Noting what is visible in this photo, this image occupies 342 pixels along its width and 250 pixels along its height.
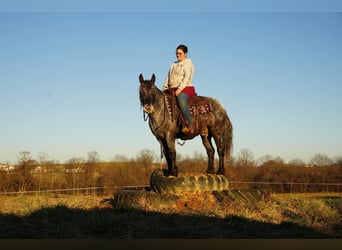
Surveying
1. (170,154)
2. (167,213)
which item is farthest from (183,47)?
(167,213)

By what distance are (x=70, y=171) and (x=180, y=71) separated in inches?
227

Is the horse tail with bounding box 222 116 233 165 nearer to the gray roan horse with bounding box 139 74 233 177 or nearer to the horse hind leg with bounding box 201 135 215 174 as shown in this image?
the gray roan horse with bounding box 139 74 233 177

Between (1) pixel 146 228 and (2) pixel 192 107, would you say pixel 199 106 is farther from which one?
(1) pixel 146 228

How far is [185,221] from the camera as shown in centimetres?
585

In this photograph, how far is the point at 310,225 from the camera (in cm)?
581

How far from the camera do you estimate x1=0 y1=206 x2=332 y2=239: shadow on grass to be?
5234 mm

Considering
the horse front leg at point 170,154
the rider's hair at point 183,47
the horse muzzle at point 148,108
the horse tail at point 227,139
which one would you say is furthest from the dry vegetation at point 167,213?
the rider's hair at point 183,47

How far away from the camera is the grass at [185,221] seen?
5.30 m

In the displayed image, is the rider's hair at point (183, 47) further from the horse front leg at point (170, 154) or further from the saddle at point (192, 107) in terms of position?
the horse front leg at point (170, 154)

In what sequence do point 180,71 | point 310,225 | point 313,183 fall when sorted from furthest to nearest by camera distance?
point 313,183, point 180,71, point 310,225

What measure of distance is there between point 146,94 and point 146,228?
8.72 ft

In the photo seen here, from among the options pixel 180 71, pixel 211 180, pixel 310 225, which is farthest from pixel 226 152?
pixel 310 225

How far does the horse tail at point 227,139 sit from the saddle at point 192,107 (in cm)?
74

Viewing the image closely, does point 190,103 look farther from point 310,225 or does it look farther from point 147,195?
point 310,225
